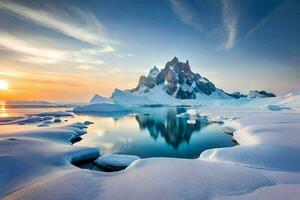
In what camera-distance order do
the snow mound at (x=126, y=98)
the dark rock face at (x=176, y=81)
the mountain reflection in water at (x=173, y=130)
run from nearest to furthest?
the mountain reflection in water at (x=173, y=130), the snow mound at (x=126, y=98), the dark rock face at (x=176, y=81)

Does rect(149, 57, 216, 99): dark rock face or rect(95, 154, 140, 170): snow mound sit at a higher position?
rect(149, 57, 216, 99): dark rock face

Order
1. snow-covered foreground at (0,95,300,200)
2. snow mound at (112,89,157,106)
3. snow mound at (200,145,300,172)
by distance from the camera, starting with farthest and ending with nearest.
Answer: snow mound at (112,89,157,106)
snow mound at (200,145,300,172)
snow-covered foreground at (0,95,300,200)

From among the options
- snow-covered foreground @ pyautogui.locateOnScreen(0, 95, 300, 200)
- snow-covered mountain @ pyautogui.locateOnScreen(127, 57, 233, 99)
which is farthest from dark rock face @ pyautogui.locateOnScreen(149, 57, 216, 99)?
snow-covered foreground @ pyautogui.locateOnScreen(0, 95, 300, 200)

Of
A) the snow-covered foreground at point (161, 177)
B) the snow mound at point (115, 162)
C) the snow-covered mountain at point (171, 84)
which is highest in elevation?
the snow-covered mountain at point (171, 84)

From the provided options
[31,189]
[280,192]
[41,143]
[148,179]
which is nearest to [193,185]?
[148,179]

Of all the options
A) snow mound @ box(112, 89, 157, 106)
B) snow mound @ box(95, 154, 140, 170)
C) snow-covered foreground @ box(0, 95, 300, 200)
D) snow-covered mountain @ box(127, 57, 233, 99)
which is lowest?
snow mound @ box(95, 154, 140, 170)

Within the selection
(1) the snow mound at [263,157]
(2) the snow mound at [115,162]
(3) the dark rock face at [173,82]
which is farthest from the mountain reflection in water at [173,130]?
(3) the dark rock face at [173,82]

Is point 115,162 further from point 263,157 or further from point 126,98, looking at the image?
point 126,98

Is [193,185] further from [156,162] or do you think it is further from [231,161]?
[231,161]

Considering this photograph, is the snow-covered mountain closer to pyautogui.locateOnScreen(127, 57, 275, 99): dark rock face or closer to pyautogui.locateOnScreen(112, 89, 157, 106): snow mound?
pyautogui.locateOnScreen(127, 57, 275, 99): dark rock face

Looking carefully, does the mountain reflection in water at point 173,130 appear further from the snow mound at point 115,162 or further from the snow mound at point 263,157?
the snow mound at point 263,157

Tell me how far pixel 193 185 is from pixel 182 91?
172 m

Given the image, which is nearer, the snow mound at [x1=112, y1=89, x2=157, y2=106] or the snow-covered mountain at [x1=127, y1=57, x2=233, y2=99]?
the snow mound at [x1=112, y1=89, x2=157, y2=106]

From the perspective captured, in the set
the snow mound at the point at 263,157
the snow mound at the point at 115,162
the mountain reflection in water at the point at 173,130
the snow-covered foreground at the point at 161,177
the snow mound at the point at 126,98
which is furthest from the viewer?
the snow mound at the point at 126,98
